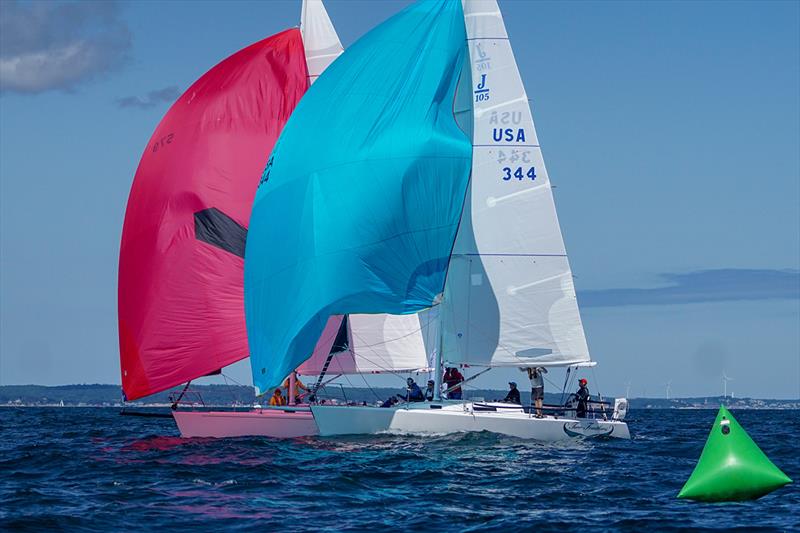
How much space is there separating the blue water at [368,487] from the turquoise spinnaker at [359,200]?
11.2 feet

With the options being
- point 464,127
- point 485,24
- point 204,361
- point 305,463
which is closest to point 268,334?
point 204,361

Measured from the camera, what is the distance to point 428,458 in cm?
2555

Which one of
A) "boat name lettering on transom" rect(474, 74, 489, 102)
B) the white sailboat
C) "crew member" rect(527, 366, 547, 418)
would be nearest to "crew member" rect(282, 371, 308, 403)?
the white sailboat

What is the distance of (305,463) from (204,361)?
8.62 meters

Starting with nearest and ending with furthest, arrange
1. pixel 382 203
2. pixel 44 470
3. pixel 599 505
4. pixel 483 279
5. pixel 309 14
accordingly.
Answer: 1. pixel 599 505
2. pixel 44 470
3. pixel 382 203
4. pixel 483 279
5. pixel 309 14

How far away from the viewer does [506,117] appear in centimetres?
3167

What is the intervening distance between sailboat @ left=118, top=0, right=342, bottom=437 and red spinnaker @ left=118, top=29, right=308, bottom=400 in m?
0.03

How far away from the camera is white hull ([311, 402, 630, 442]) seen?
94.5 ft

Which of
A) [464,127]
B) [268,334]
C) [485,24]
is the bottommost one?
[268,334]

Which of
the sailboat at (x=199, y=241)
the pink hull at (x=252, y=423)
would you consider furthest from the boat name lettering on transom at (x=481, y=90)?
the pink hull at (x=252, y=423)

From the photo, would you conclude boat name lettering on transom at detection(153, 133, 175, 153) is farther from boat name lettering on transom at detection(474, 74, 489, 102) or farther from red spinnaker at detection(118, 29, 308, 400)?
boat name lettering on transom at detection(474, 74, 489, 102)

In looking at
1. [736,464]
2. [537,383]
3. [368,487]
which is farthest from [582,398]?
[736,464]

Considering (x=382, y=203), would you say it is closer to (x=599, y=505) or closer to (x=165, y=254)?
(x=165, y=254)

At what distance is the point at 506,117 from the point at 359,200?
534cm
